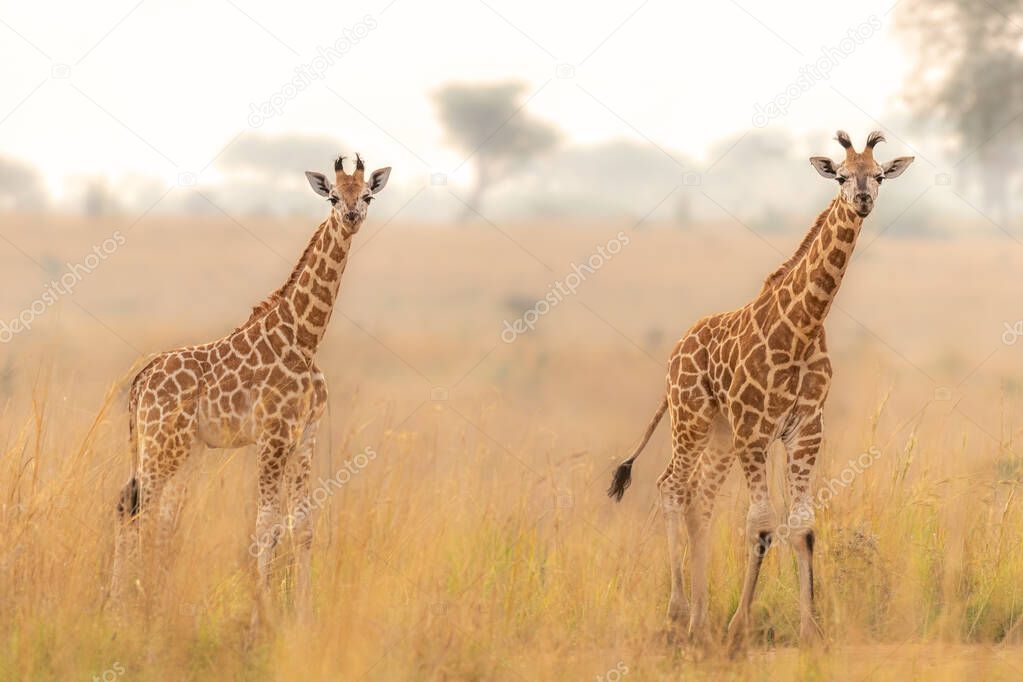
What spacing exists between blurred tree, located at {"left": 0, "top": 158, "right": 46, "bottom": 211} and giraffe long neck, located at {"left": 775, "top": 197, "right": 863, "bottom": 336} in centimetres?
4617

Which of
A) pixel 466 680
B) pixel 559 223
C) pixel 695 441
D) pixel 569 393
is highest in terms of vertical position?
pixel 559 223

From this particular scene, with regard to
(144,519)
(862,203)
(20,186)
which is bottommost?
(144,519)

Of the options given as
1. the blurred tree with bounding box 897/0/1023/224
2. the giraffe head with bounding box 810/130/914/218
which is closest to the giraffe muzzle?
the giraffe head with bounding box 810/130/914/218

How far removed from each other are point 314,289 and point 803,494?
12.0 ft

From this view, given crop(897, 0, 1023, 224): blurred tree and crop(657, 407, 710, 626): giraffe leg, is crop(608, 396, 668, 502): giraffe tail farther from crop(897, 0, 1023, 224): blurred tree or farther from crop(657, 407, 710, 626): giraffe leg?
crop(897, 0, 1023, 224): blurred tree

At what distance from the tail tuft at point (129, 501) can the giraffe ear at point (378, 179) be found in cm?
263

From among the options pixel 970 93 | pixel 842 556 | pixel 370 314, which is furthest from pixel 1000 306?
pixel 842 556

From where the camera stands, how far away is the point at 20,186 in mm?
51375

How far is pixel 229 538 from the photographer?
1008cm

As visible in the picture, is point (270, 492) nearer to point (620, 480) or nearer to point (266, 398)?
point (266, 398)

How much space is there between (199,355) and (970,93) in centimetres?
3720

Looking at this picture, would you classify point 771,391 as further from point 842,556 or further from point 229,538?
point 229,538
